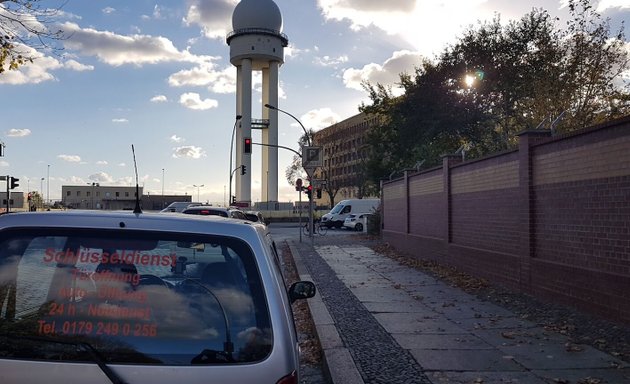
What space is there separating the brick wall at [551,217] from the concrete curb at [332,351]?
3.54m

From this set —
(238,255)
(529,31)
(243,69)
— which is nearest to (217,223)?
(238,255)

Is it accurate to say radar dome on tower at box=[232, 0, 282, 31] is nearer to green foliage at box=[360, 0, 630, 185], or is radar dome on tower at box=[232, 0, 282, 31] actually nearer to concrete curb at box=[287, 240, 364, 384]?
green foliage at box=[360, 0, 630, 185]

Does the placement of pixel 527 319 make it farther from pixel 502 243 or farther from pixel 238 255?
pixel 238 255

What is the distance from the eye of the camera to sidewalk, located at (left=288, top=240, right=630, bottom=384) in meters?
5.68

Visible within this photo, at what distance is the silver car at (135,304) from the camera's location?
7.95ft

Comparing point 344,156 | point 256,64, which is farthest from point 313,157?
point 344,156

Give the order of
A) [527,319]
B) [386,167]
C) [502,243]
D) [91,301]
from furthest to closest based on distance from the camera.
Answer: [386,167] < [502,243] < [527,319] < [91,301]

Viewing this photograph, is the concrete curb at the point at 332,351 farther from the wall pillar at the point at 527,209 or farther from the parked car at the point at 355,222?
the parked car at the point at 355,222

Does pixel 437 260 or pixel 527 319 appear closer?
pixel 527 319

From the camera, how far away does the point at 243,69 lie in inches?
2717

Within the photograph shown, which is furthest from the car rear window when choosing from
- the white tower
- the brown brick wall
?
the white tower

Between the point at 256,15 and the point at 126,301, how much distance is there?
218 feet

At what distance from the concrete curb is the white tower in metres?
55.4

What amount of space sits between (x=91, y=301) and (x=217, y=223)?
64 cm
